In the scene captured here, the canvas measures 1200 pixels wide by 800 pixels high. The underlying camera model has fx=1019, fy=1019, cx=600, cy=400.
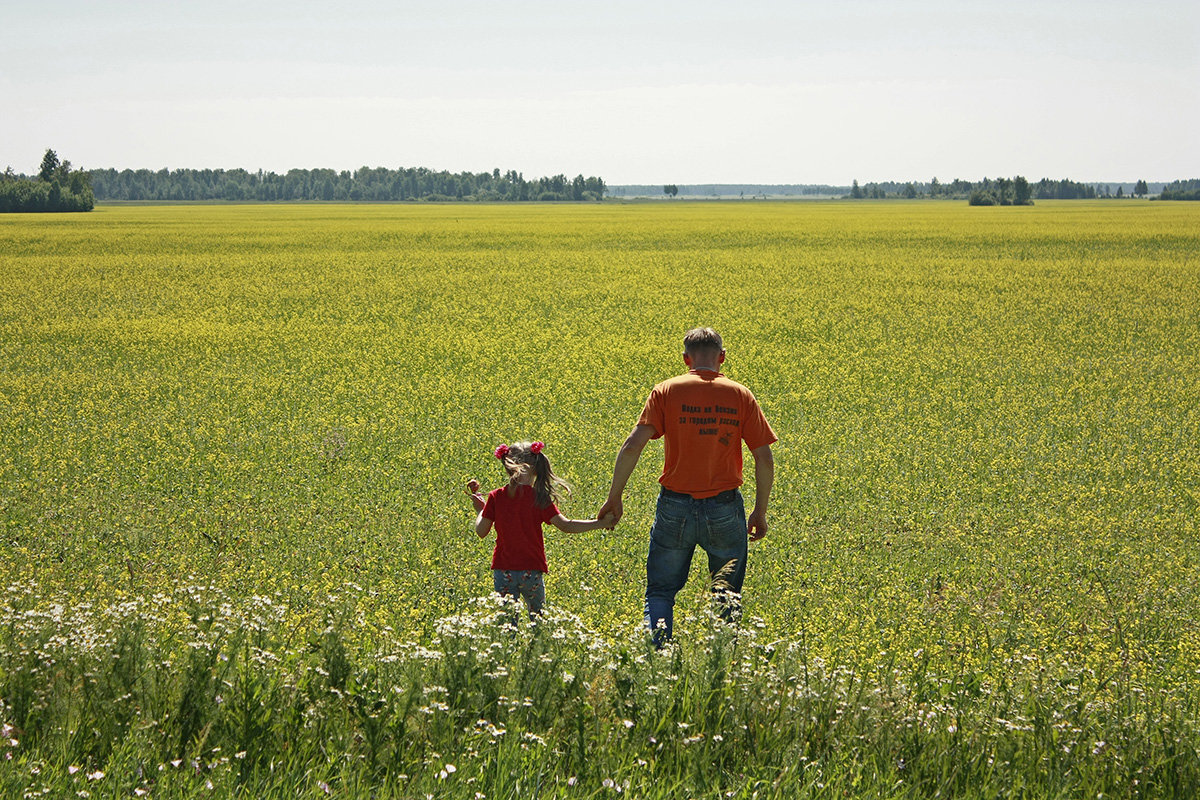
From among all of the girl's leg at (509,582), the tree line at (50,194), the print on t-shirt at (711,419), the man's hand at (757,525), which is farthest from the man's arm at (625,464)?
the tree line at (50,194)

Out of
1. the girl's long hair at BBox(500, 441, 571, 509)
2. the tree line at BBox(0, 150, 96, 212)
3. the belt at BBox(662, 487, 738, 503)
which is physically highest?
the tree line at BBox(0, 150, 96, 212)

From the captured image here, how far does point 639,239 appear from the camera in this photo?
5691cm

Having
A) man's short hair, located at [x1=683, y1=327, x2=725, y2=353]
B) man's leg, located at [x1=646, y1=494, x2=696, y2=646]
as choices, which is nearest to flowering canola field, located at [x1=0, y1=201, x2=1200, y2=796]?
man's leg, located at [x1=646, y1=494, x2=696, y2=646]

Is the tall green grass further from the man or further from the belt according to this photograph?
the belt

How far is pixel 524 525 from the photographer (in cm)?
604

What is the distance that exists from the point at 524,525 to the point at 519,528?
35 millimetres

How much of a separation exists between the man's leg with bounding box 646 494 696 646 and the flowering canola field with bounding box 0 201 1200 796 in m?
0.35

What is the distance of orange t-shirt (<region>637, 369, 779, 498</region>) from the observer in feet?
19.7

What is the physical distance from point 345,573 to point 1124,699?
5.88 meters

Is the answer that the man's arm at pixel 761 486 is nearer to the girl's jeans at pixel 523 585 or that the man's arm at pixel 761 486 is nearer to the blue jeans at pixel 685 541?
the blue jeans at pixel 685 541

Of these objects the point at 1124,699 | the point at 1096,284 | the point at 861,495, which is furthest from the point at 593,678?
the point at 1096,284

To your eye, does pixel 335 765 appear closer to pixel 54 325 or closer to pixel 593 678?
pixel 593 678

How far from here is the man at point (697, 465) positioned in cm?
601

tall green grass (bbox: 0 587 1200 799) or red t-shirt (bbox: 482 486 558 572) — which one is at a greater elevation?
red t-shirt (bbox: 482 486 558 572)
